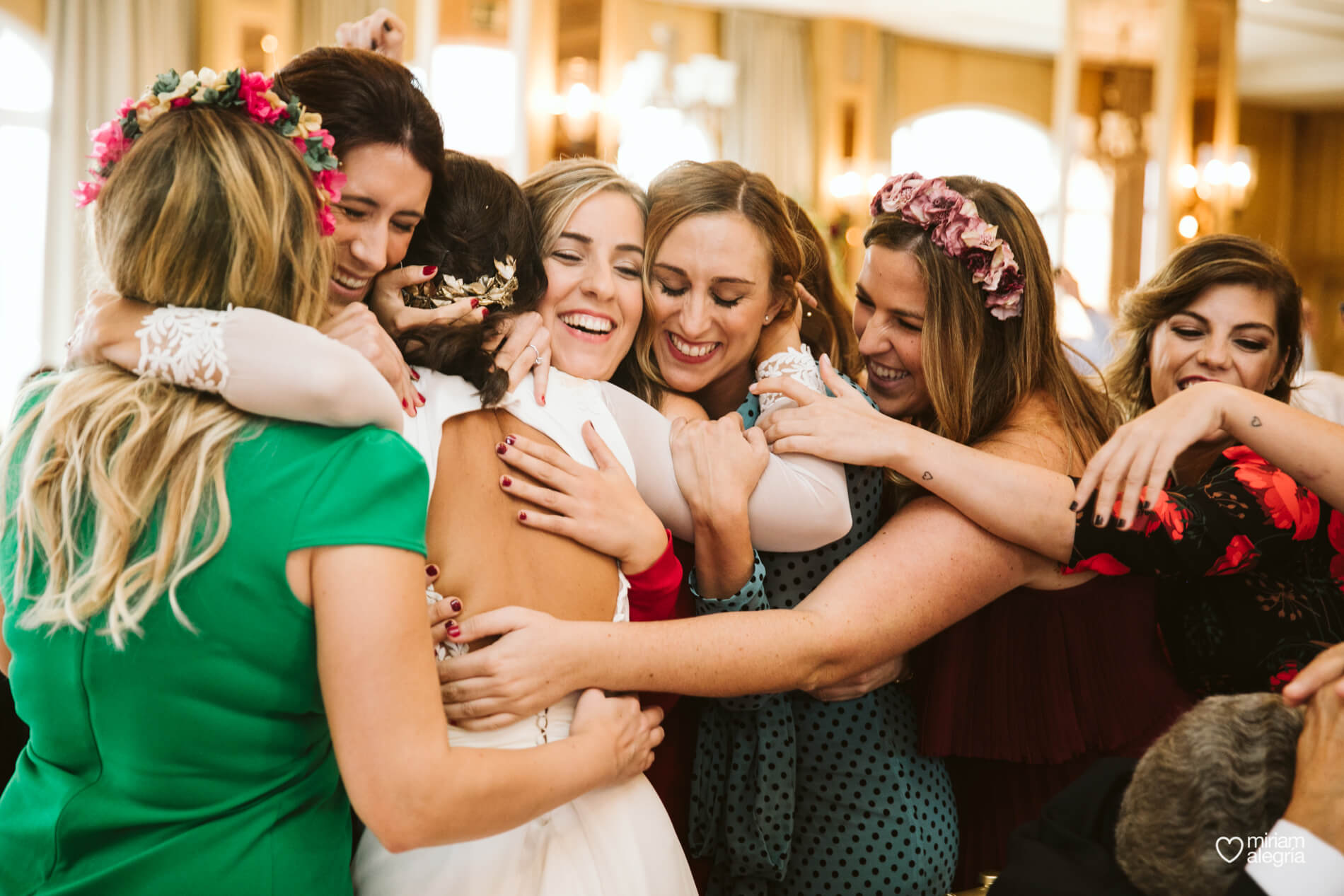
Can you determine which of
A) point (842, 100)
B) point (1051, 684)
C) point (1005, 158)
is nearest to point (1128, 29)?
point (842, 100)

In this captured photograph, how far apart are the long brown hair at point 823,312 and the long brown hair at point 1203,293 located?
711 mm

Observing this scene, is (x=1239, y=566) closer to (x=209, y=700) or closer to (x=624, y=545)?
(x=624, y=545)

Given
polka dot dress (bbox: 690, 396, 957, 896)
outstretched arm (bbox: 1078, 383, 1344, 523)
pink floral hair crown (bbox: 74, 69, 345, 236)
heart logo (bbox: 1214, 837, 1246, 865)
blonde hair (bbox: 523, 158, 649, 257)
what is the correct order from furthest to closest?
blonde hair (bbox: 523, 158, 649, 257)
polka dot dress (bbox: 690, 396, 957, 896)
outstretched arm (bbox: 1078, 383, 1344, 523)
pink floral hair crown (bbox: 74, 69, 345, 236)
heart logo (bbox: 1214, 837, 1246, 865)

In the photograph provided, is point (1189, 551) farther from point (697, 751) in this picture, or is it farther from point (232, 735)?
point (232, 735)

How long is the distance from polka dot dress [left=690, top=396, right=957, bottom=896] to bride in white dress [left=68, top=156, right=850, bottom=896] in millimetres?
161

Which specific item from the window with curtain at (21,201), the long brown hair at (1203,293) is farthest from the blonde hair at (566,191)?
the window with curtain at (21,201)

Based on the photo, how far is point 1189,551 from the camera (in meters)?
1.88

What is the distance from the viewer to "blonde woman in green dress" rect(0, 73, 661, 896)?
3.89 feet

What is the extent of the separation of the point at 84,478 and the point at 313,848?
535mm

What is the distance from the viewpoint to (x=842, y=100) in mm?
10742

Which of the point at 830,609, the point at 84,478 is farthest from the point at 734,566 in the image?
the point at 84,478

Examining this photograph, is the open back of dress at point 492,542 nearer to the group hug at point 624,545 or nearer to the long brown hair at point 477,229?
the group hug at point 624,545

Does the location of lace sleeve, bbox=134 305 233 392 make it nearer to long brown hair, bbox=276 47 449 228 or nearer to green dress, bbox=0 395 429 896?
green dress, bbox=0 395 429 896

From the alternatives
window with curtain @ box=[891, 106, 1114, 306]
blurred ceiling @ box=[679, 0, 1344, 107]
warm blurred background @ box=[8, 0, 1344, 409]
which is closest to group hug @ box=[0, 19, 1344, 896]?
warm blurred background @ box=[8, 0, 1344, 409]
